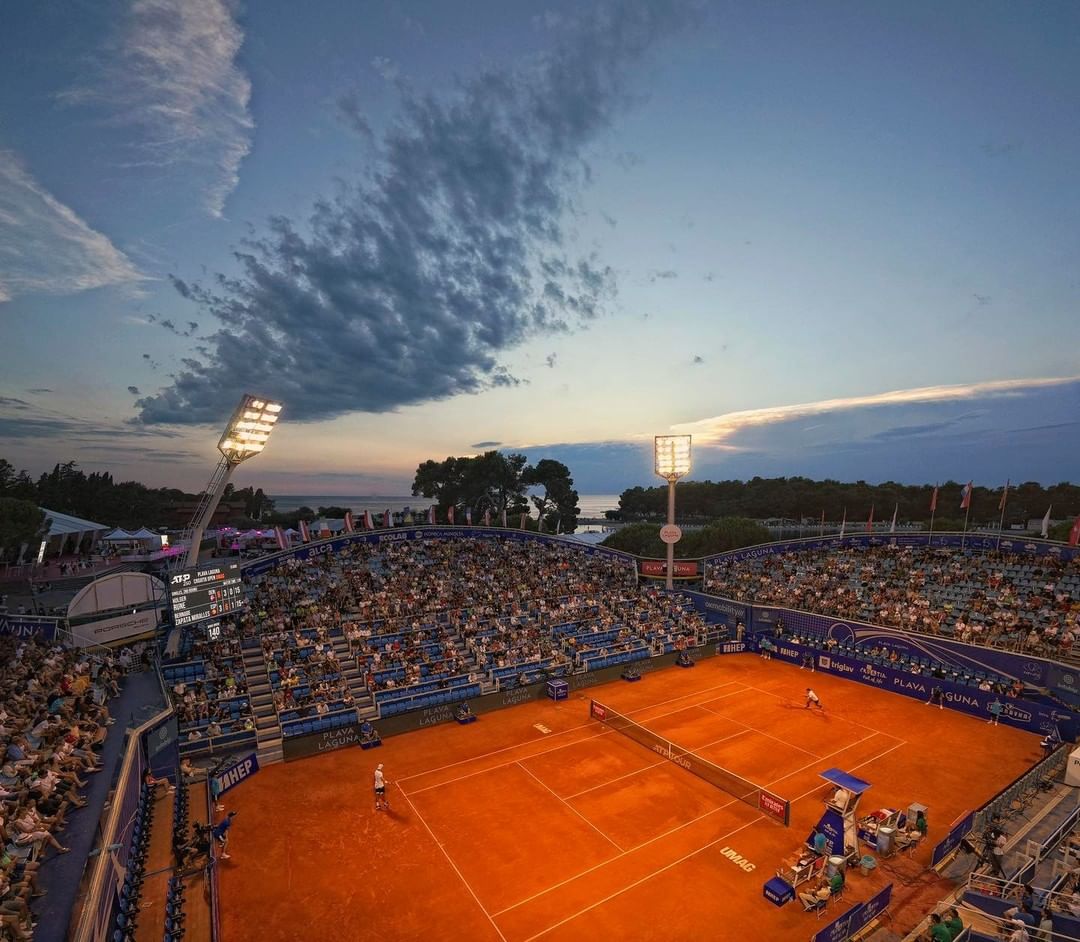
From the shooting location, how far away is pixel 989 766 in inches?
963

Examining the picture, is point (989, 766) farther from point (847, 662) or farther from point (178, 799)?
point (178, 799)

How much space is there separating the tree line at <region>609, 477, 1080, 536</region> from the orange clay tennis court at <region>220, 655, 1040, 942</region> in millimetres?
56353

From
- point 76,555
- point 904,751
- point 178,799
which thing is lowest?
point 904,751

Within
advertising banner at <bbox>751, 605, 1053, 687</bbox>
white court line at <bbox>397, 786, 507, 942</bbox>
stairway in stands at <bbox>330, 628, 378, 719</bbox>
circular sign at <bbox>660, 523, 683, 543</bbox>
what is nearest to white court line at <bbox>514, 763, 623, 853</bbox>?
white court line at <bbox>397, 786, 507, 942</bbox>

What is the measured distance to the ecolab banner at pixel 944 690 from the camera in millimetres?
27547

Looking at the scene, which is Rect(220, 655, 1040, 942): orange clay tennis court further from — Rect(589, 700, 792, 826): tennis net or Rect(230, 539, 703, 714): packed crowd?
Rect(230, 539, 703, 714): packed crowd

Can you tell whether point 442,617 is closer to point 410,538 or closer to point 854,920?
point 410,538

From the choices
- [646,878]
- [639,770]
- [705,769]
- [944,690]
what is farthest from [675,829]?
[944,690]

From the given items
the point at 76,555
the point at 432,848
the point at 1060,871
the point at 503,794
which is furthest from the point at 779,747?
the point at 76,555

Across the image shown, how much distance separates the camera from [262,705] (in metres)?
27.5

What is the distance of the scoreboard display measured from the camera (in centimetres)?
2498

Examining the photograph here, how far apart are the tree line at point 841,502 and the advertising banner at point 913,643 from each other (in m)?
39.5

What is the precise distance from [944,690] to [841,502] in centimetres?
7290

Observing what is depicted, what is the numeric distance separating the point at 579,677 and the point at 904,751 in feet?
55.4
